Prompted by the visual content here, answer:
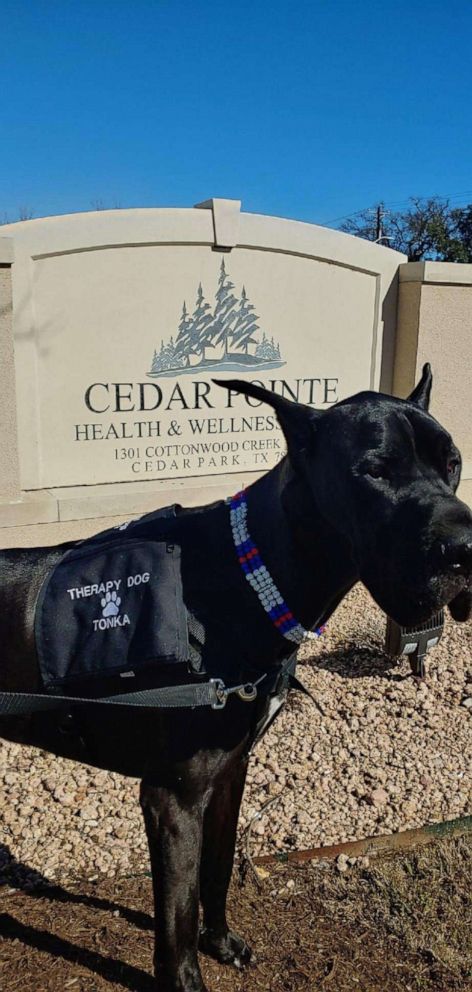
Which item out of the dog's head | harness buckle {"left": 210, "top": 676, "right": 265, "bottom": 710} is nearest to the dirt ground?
harness buckle {"left": 210, "top": 676, "right": 265, "bottom": 710}

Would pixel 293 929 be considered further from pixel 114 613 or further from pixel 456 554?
pixel 456 554

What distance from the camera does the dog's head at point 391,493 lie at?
5.41 ft

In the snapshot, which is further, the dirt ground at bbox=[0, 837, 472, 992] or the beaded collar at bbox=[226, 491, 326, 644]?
the dirt ground at bbox=[0, 837, 472, 992]

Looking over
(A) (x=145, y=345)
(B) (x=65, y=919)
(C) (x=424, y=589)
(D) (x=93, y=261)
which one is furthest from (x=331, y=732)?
(D) (x=93, y=261)

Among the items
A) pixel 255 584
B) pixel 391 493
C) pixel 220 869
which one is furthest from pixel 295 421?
pixel 220 869

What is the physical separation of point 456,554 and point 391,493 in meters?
0.22

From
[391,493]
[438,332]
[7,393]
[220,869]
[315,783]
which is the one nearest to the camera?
[391,493]

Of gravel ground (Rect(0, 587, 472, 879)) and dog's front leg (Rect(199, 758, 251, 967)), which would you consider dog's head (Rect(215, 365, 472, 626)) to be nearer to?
dog's front leg (Rect(199, 758, 251, 967))

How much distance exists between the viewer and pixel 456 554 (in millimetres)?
1622

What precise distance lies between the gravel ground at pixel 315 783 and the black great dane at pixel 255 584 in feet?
3.78

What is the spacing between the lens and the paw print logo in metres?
2.09

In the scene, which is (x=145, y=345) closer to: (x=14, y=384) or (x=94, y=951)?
(x=14, y=384)

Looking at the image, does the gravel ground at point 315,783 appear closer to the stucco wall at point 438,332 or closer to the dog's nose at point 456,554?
the dog's nose at point 456,554

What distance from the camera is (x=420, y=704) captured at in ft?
14.5
